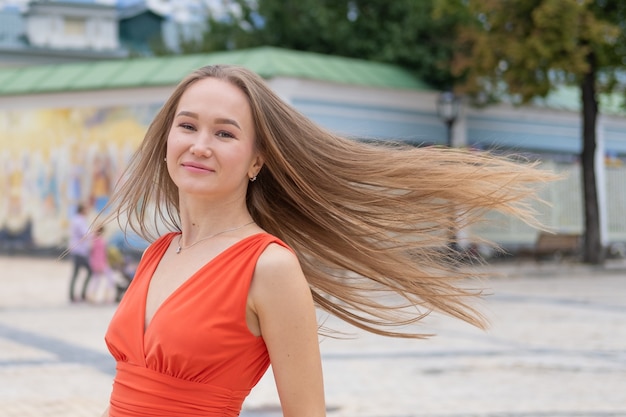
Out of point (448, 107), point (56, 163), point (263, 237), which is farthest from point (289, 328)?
point (56, 163)

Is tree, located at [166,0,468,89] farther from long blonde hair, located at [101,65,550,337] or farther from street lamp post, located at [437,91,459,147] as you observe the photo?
long blonde hair, located at [101,65,550,337]

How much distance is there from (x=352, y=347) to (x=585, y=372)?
258 cm

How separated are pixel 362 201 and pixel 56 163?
82.7 ft

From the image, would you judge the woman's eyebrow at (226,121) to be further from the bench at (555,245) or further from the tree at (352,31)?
the tree at (352,31)

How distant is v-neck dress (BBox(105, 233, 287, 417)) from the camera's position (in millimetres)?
2283

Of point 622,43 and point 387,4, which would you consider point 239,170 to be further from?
point 387,4

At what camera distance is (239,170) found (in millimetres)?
2490

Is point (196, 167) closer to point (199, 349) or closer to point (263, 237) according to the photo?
point (263, 237)

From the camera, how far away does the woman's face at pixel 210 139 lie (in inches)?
95.7

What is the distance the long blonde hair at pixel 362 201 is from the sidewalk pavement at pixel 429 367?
163 cm

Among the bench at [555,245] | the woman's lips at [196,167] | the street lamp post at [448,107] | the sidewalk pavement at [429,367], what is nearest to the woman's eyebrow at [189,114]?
the woman's lips at [196,167]

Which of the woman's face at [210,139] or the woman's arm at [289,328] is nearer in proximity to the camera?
the woman's arm at [289,328]

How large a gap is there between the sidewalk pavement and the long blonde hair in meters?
1.63

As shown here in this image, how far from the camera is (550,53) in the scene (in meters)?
22.6
